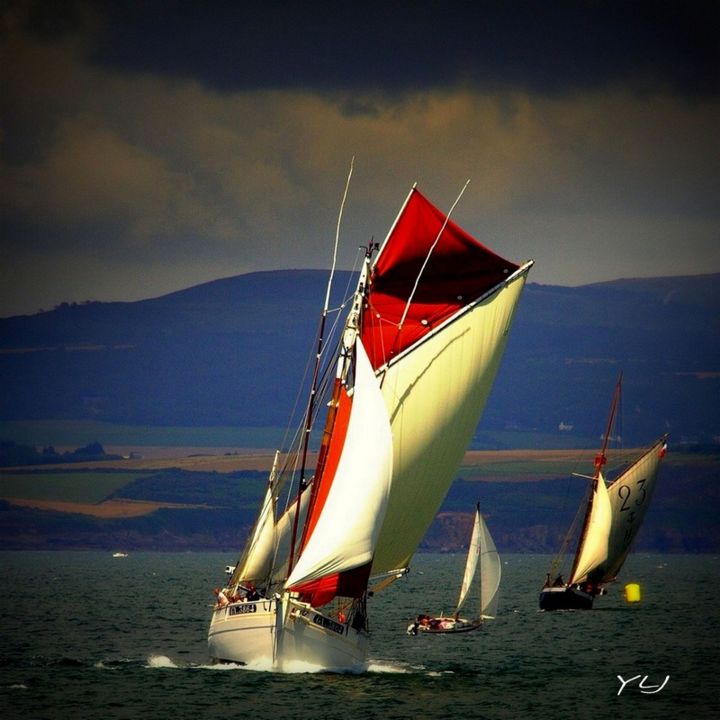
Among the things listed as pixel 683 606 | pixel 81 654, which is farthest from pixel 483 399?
pixel 683 606

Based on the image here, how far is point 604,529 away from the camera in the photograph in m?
→ 115

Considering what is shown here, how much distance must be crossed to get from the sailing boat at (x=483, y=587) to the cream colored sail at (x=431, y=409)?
82.6ft

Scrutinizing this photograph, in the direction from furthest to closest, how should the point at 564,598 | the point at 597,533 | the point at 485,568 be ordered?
the point at 564,598
the point at 597,533
the point at 485,568

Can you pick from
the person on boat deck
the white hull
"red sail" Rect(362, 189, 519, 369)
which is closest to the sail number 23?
"red sail" Rect(362, 189, 519, 369)

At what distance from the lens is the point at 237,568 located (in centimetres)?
6969

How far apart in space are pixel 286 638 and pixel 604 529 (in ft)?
190

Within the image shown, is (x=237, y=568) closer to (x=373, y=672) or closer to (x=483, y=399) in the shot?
(x=373, y=672)

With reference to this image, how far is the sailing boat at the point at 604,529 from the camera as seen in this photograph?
114438 millimetres

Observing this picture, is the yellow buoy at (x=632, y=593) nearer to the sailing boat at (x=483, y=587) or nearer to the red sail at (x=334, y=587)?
the sailing boat at (x=483, y=587)

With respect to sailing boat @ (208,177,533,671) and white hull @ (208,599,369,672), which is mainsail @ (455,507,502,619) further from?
white hull @ (208,599,369,672)

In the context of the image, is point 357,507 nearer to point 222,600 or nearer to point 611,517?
point 222,600

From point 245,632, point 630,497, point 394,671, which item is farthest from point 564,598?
point 245,632

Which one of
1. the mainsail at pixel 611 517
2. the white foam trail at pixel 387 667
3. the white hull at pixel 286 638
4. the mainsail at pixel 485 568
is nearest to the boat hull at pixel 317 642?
the white hull at pixel 286 638

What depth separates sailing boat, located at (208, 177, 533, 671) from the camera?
58.7 meters
